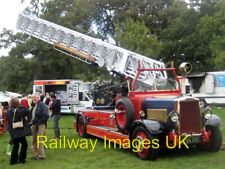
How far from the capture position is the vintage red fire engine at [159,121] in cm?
1034

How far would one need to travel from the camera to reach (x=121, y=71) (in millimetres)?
22422

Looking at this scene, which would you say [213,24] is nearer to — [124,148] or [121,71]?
[121,71]

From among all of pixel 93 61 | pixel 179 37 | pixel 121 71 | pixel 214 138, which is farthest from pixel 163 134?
pixel 179 37

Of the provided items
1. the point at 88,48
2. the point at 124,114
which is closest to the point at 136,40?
the point at 88,48

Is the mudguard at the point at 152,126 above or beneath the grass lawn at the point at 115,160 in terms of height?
above

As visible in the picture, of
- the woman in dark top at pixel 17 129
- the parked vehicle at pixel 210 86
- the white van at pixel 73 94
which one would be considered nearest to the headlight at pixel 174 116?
the woman in dark top at pixel 17 129

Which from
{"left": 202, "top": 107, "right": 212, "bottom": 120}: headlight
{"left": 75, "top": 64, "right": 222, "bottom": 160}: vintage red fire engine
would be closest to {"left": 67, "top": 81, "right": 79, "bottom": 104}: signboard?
{"left": 75, "top": 64, "right": 222, "bottom": 160}: vintage red fire engine

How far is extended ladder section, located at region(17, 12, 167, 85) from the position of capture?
74.0 ft

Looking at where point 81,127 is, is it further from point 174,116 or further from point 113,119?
point 174,116

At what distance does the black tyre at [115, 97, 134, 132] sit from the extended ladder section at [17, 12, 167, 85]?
951 centimetres

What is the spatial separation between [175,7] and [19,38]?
17.9m

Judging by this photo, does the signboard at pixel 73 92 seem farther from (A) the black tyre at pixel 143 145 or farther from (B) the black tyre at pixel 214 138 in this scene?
(B) the black tyre at pixel 214 138

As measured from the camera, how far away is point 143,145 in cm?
1052

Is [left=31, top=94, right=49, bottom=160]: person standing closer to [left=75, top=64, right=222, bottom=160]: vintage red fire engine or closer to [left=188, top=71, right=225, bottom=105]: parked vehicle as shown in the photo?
[left=75, top=64, right=222, bottom=160]: vintage red fire engine
